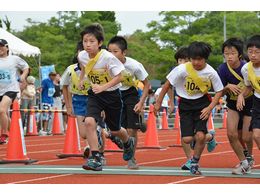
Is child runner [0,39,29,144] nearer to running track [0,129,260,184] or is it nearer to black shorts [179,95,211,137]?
running track [0,129,260,184]

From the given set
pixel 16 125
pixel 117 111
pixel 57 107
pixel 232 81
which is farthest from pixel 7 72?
pixel 57 107

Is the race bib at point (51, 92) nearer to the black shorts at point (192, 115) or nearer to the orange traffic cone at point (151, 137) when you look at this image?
the orange traffic cone at point (151, 137)

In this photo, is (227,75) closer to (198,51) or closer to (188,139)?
(198,51)

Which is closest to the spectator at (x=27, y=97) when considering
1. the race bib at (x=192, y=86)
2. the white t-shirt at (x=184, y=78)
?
the white t-shirt at (x=184, y=78)

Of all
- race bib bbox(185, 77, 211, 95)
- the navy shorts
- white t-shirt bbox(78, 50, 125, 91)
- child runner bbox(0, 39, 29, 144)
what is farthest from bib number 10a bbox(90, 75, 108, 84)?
child runner bbox(0, 39, 29, 144)

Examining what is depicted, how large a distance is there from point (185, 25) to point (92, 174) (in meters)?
50.5

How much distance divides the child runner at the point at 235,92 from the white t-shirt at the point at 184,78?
0.30 metres

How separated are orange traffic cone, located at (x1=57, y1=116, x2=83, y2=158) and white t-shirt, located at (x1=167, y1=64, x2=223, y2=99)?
131 inches

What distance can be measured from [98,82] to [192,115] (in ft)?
4.27

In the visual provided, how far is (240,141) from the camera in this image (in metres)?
9.62

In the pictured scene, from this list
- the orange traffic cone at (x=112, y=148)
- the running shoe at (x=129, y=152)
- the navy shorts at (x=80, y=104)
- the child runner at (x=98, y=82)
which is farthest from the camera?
the orange traffic cone at (x=112, y=148)

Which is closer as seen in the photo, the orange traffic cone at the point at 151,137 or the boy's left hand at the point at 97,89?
the boy's left hand at the point at 97,89

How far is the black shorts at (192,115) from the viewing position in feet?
28.5
